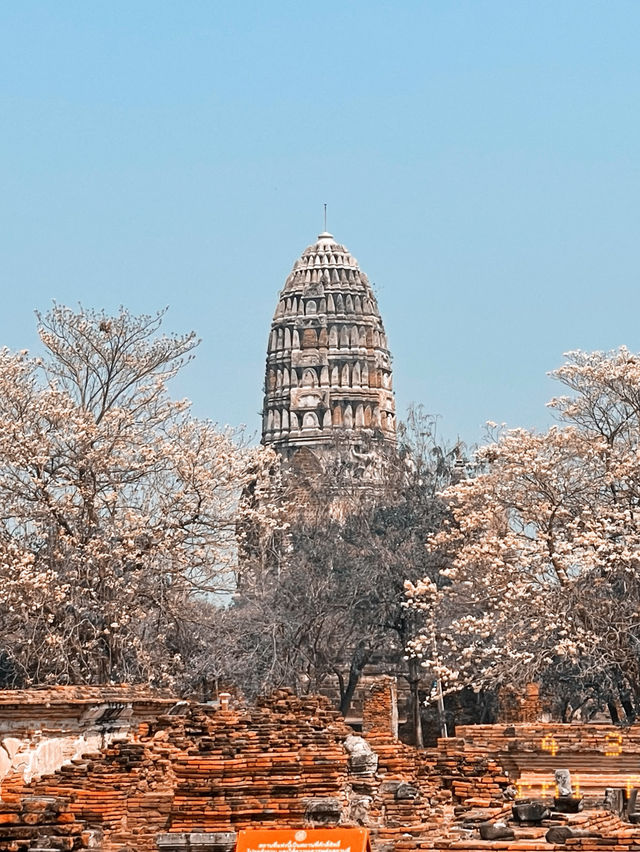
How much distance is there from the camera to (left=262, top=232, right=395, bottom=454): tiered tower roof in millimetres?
77500

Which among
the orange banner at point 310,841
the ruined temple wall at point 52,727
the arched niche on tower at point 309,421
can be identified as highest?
the arched niche on tower at point 309,421

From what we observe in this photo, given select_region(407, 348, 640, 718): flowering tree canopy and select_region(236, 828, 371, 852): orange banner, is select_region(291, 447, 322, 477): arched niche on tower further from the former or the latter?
select_region(236, 828, 371, 852): orange banner

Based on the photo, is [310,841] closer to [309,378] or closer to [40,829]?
[40,829]

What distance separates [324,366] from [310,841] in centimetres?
6282

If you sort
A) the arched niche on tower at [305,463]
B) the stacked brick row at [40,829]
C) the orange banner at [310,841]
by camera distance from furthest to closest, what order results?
the arched niche on tower at [305,463], the stacked brick row at [40,829], the orange banner at [310,841]

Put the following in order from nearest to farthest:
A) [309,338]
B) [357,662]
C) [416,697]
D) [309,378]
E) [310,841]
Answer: [310,841] < [416,697] < [357,662] < [309,378] < [309,338]

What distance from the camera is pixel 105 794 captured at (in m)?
19.5

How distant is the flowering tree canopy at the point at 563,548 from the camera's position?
34.5 metres

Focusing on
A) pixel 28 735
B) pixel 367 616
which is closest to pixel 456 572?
pixel 367 616

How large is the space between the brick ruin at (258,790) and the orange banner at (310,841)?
0.86 meters

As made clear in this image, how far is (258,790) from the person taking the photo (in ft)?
59.1

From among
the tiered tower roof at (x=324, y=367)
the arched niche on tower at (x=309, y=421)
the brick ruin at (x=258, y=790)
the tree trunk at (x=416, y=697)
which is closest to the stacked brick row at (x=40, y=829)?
the brick ruin at (x=258, y=790)

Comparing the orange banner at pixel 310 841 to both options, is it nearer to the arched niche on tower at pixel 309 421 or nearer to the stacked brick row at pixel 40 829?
the stacked brick row at pixel 40 829

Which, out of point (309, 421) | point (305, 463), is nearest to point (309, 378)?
point (309, 421)
